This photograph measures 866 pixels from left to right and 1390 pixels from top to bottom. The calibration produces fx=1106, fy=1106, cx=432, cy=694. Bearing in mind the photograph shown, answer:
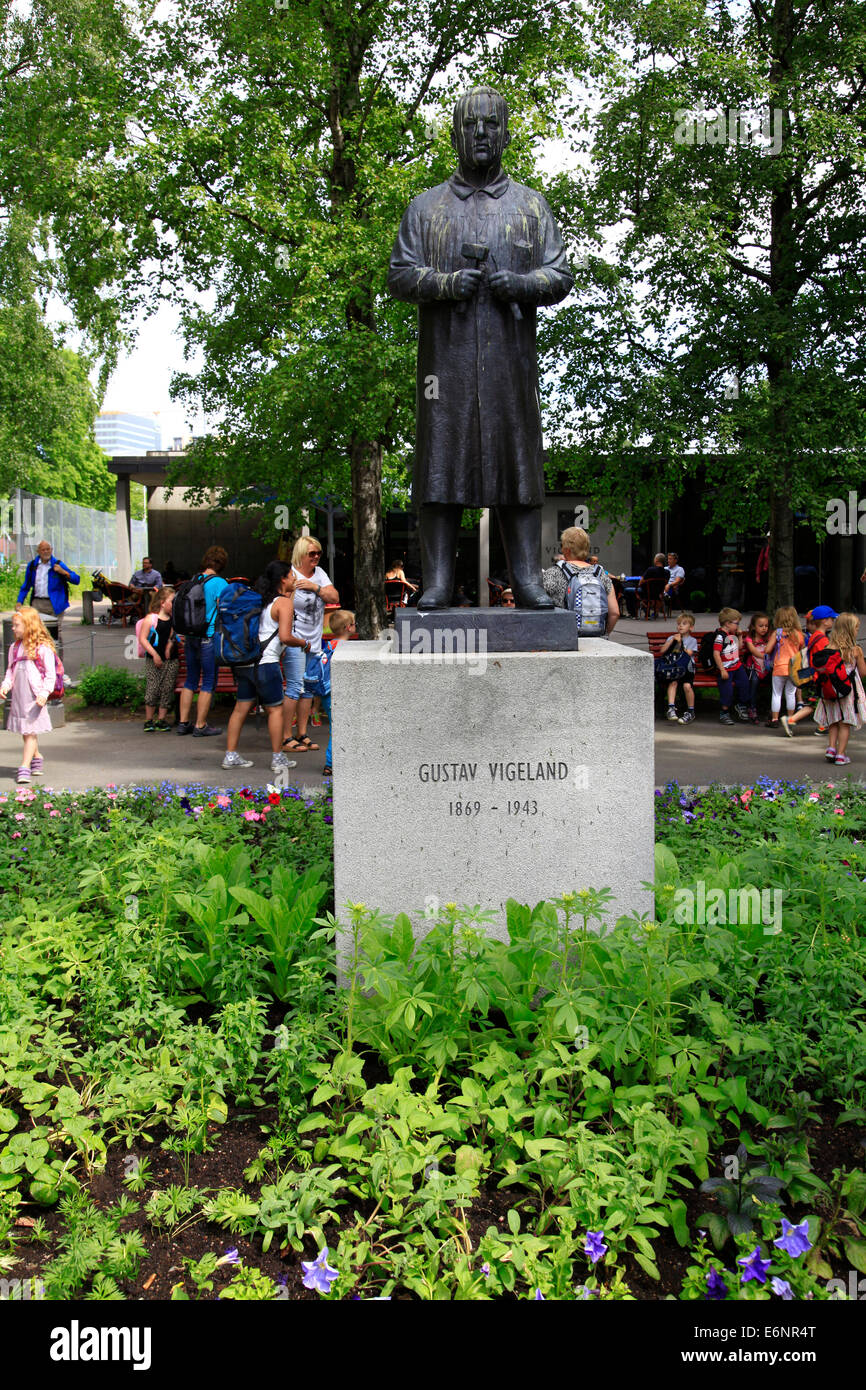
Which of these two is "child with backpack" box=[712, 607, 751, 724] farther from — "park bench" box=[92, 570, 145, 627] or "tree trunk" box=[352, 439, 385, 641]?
"park bench" box=[92, 570, 145, 627]

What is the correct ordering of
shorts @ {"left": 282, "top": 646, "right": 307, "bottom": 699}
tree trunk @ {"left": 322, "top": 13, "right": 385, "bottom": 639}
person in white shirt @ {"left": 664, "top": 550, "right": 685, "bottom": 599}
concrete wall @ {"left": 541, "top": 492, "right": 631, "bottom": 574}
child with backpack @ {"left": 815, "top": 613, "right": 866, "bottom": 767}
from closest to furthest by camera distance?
child with backpack @ {"left": 815, "top": 613, "right": 866, "bottom": 767}
shorts @ {"left": 282, "top": 646, "right": 307, "bottom": 699}
tree trunk @ {"left": 322, "top": 13, "right": 385, "bottom": 639}
person in white shirt @ {"left": 664, "top": 550, "right": 685, "bottom": 599}
concrete wall @ {"left": 541, "top": 492, "right": 631, "bottom": 574}

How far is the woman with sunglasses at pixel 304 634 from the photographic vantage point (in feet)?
31.4

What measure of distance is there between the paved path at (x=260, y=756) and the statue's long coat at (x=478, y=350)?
14.5 feet

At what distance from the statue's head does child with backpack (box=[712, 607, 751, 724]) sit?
8.25m

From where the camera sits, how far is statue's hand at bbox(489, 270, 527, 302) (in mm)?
4633

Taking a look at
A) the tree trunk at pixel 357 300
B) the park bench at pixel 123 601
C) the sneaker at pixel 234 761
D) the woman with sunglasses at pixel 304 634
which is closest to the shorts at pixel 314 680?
the woman with sunglasses at pixel 304 634

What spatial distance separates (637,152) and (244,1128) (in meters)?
12.0

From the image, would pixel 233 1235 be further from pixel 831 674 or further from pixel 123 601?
pixel 123 601

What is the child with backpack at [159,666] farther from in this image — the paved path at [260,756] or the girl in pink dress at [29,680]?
the girl in pink dress at [29,680]

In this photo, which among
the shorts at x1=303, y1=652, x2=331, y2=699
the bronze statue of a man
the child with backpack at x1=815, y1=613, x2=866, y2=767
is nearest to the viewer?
the bronze statue of a man

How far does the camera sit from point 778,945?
4.19 m

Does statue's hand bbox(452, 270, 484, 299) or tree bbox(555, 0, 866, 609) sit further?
tree bbox(555, 0, 866, 609)

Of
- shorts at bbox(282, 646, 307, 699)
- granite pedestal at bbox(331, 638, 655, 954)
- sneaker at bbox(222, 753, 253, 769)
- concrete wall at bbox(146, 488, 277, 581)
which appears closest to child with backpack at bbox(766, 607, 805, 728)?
shorts at bbox(282, 646, 307, 699)

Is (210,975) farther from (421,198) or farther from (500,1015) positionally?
(421,198)
